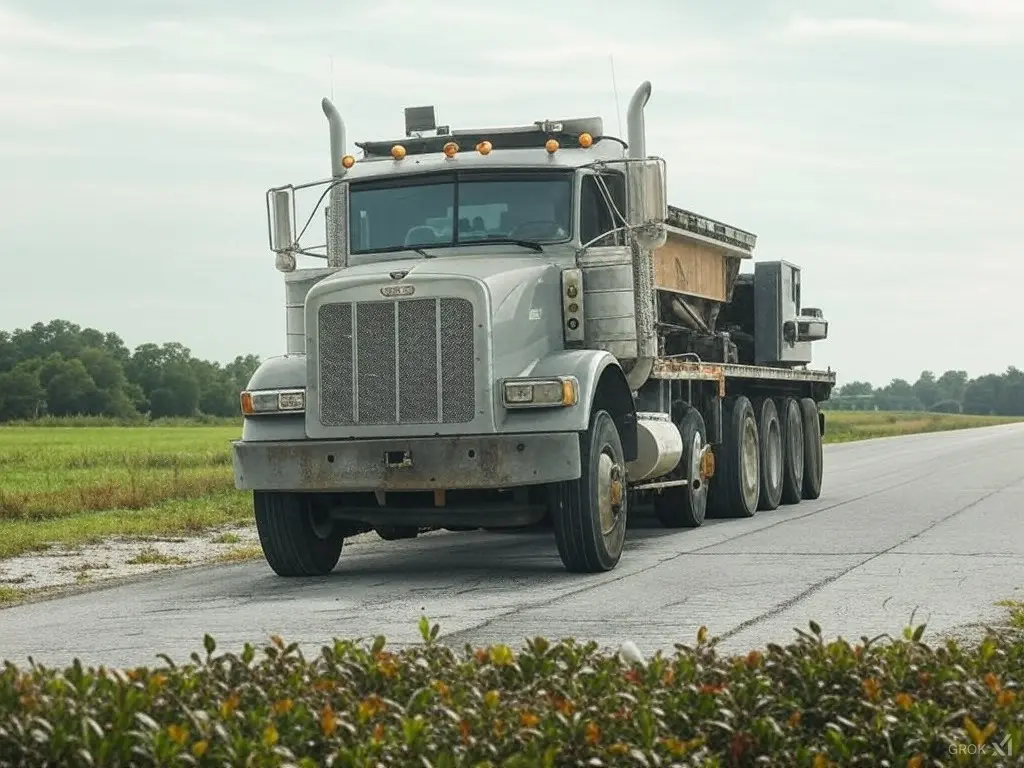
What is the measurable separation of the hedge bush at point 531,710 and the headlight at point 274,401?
5.70 meters

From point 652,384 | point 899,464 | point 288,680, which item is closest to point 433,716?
point 288,680

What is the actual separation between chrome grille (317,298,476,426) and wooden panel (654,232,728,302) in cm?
411

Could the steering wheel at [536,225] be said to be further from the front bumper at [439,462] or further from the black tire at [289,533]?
the black tire at [289,533]

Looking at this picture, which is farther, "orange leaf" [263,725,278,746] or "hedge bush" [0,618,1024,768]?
"hedge bush" [0,618,1024,768]

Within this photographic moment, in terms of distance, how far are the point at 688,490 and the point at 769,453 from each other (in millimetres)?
3592

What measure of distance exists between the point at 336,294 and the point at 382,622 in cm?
291

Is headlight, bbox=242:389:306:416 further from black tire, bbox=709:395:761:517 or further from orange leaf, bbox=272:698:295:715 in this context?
black tire, bbox=709:395:761:517

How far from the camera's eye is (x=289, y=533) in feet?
39.8

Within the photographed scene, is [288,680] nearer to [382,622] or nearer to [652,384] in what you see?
[382,622]

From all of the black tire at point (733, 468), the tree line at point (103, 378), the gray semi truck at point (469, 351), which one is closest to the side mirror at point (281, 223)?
the gray semi truck at point (469, 351)

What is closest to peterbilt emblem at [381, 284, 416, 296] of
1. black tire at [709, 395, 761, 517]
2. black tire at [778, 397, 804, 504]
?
black tire at [709, 395, 761, 517]

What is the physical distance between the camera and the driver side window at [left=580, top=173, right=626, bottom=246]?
13039 mm

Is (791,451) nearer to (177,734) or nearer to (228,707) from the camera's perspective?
(228,707)

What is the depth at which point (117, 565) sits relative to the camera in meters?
14.6
